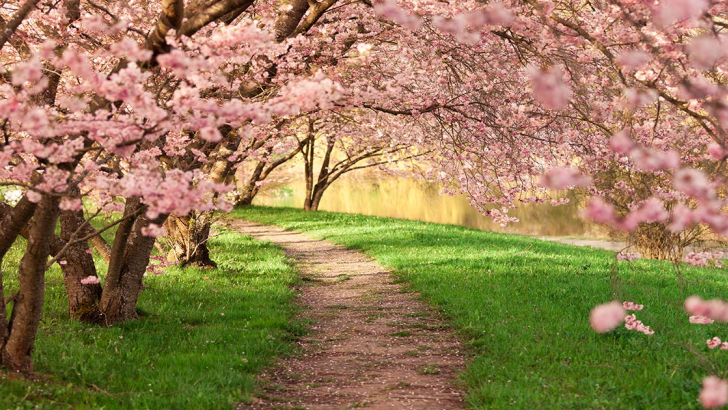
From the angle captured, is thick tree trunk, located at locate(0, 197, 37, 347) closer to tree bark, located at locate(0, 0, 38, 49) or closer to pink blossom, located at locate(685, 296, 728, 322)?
tree bark, located at locate(0, 0, 38, 49)

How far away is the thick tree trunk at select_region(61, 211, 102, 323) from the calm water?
1975 cm

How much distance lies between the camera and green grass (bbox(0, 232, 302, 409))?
16.1ft

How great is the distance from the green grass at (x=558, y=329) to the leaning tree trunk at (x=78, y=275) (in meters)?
4.37

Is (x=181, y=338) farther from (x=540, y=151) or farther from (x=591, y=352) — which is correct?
(x=540, y=151)

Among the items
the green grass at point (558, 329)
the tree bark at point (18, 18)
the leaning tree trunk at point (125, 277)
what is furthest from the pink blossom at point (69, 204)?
the green grass at point (558, 329)

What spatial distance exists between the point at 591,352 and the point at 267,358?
130 inches

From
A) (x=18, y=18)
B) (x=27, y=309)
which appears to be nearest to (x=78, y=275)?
(x=27, y=309)

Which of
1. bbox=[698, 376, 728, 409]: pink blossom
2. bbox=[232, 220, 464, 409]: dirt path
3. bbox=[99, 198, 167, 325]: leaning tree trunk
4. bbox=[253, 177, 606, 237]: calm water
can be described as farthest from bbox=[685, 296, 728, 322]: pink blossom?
→ bbox=[253, 177, 606, 237]: calm water

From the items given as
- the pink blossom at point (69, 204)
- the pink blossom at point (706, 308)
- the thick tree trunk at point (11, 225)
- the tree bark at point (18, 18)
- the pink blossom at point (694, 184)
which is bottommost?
the pink blossom at point (706, 308)

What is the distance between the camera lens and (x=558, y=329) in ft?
23.0

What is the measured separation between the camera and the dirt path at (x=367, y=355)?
5414mm

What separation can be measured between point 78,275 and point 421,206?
30966mm

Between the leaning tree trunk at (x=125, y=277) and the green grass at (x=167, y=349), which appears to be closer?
the green grass at (x=167, y=349)

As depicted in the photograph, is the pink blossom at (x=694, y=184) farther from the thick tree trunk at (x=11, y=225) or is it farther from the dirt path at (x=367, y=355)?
the thick tree trunk at (x=11, y=225)
